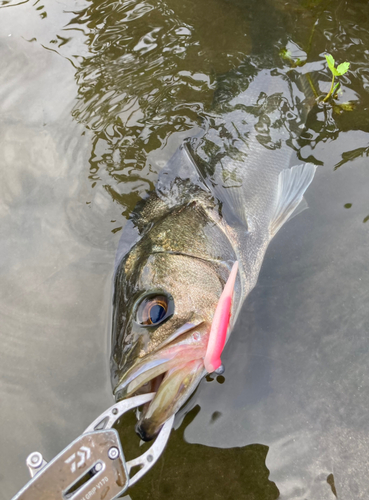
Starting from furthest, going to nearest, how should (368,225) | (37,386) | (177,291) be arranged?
1. (368,225)
2. (37,386)
3. (177,291)

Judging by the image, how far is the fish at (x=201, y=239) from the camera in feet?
6.45

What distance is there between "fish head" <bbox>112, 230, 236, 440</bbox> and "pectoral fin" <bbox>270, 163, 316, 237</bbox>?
728 mm

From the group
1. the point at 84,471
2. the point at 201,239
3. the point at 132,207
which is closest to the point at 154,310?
the point at 201,239

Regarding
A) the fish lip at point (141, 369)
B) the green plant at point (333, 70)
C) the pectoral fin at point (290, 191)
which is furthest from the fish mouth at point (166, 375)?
the green plant at point (333, 70)

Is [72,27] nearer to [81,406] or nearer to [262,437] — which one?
[81,406]

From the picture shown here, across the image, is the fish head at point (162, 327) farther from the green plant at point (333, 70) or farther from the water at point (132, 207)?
the green plant at point (333, 70)

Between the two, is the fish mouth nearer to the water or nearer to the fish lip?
the fish lip

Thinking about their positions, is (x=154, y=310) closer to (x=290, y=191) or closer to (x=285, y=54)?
(x=290, y=191)

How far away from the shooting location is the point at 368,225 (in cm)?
295

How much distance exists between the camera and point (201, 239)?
8.23ft

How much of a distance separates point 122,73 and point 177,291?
2.74 meters

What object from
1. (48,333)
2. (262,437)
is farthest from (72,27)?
(262,437)

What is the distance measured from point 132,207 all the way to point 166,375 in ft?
5.19

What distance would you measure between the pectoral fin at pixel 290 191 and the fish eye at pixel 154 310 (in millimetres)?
1155
